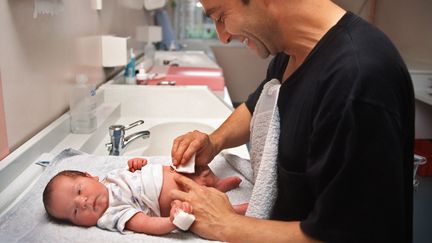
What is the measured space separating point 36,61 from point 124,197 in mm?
530

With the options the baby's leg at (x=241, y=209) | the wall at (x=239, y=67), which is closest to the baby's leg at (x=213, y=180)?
the baby's leg at (x=241, y=209)

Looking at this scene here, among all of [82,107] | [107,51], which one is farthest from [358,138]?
[107,51]

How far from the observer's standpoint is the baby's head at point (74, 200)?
2.85 feet

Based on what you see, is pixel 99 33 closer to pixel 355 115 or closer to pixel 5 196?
pixel 5 196

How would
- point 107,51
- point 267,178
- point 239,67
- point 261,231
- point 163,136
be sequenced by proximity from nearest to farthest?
point 261,231 → point 267,178 → point 163,136 → point 107,51 → point 239,67

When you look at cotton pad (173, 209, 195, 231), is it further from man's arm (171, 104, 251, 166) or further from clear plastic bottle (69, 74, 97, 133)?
clear plastic bottle (69, 74, 97, 133)

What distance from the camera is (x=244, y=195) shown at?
1.10 meters

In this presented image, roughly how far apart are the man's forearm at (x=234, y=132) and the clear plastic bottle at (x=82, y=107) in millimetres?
513

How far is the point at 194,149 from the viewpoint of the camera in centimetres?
110

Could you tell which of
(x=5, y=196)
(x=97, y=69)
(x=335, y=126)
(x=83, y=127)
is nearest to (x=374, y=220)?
(x=335, y=126)

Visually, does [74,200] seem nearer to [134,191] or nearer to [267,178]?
[134,191]

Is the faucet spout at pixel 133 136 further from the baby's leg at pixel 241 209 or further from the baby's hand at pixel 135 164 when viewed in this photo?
the baby's leg at pixel 241 209

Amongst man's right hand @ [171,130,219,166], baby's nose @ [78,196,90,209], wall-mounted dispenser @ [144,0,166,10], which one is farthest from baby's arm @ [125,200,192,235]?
wall-mounted dispenser @ [144,0,166,10]

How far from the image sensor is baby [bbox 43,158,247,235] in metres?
0.87
